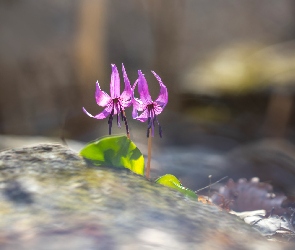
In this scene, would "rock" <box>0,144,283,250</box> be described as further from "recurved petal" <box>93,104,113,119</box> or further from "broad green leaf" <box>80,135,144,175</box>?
"recurved petal" <box>93,104,113,119</box>

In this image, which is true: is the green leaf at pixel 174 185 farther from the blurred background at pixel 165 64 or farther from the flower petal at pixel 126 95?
the blurred background at pixel 165 64

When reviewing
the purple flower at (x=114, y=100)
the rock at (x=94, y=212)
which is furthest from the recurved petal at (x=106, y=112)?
the rock at (x=94, y=212)

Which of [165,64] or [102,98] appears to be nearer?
[102,98]

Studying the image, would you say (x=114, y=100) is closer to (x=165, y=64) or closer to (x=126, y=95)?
(x=126, y=95)

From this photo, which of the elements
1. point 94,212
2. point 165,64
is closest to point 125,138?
point 94,212

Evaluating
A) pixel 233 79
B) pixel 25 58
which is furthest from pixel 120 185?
pixel 25 58

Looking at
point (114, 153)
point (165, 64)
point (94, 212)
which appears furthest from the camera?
point (165, 64)

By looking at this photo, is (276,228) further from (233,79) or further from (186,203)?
(233,79)

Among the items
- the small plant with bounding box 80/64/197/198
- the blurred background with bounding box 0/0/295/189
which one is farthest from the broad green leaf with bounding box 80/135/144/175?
the blurred background with bounding box 0/0/295/189
